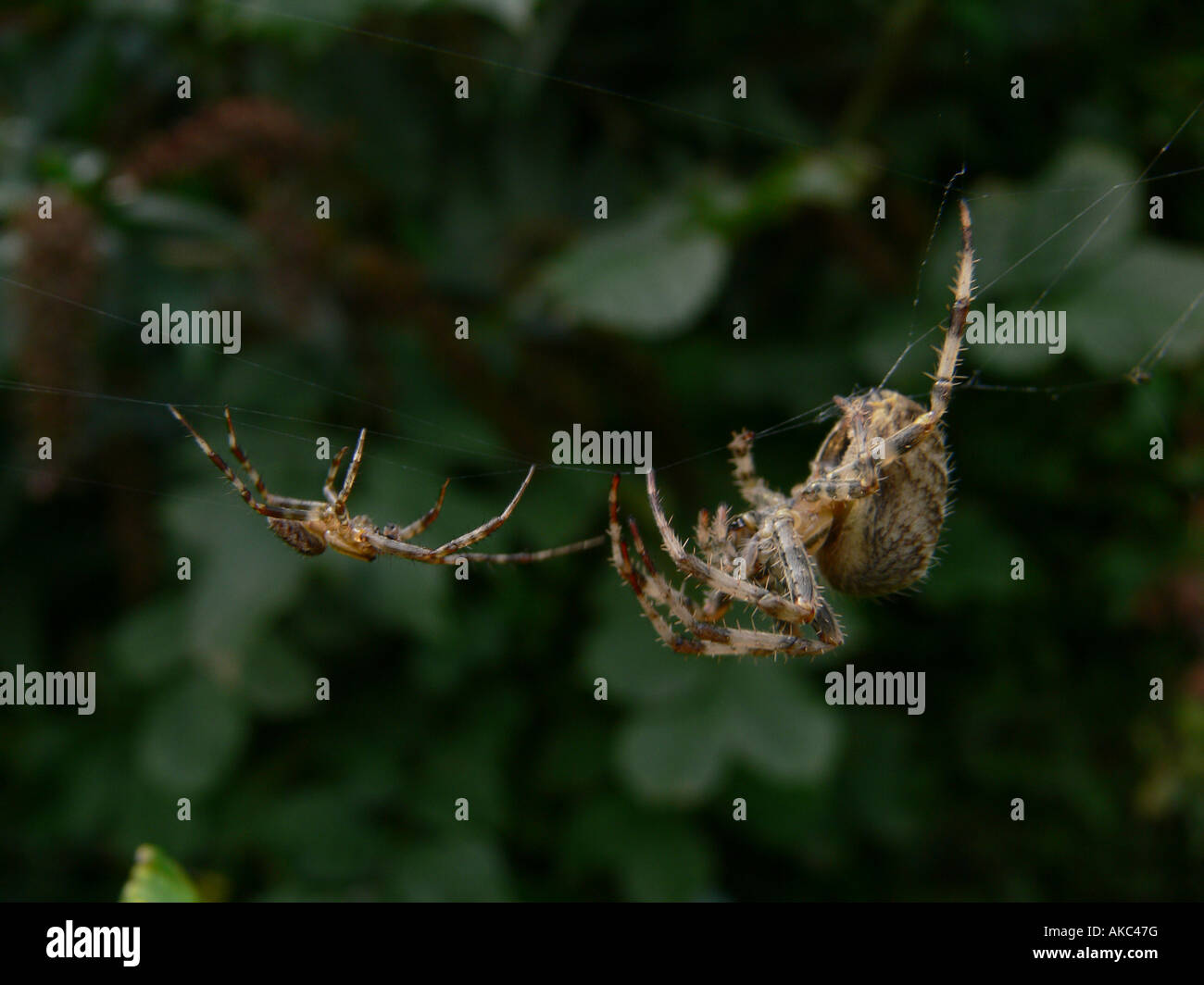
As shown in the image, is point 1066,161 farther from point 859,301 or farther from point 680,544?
point 680,544

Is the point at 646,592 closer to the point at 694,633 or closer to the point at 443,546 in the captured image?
the point at 694,633

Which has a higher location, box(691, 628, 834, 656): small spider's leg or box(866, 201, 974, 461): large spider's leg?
box(866, 201, 974, 461): large spider's leg

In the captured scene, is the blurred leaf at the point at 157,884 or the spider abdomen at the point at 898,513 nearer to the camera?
the blurred leaf at the point at 157,884

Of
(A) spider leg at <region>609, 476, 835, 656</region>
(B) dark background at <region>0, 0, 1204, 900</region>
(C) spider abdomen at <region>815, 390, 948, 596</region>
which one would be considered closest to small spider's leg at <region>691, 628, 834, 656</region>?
(A) spider leg at <region>609, 476, 835, 656</region>

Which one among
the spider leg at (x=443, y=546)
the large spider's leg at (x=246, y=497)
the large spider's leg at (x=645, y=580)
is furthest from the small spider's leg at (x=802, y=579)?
the large spider's leg at (x=246, y=497)

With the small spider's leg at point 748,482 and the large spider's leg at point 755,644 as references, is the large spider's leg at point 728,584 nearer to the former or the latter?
the large spider's leg at point 755,644

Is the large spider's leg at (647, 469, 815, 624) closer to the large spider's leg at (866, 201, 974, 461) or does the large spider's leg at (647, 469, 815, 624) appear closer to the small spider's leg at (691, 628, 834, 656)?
the small spider's leg at (691, 628, 834, 656)

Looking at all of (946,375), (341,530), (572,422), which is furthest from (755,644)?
(572,422)
